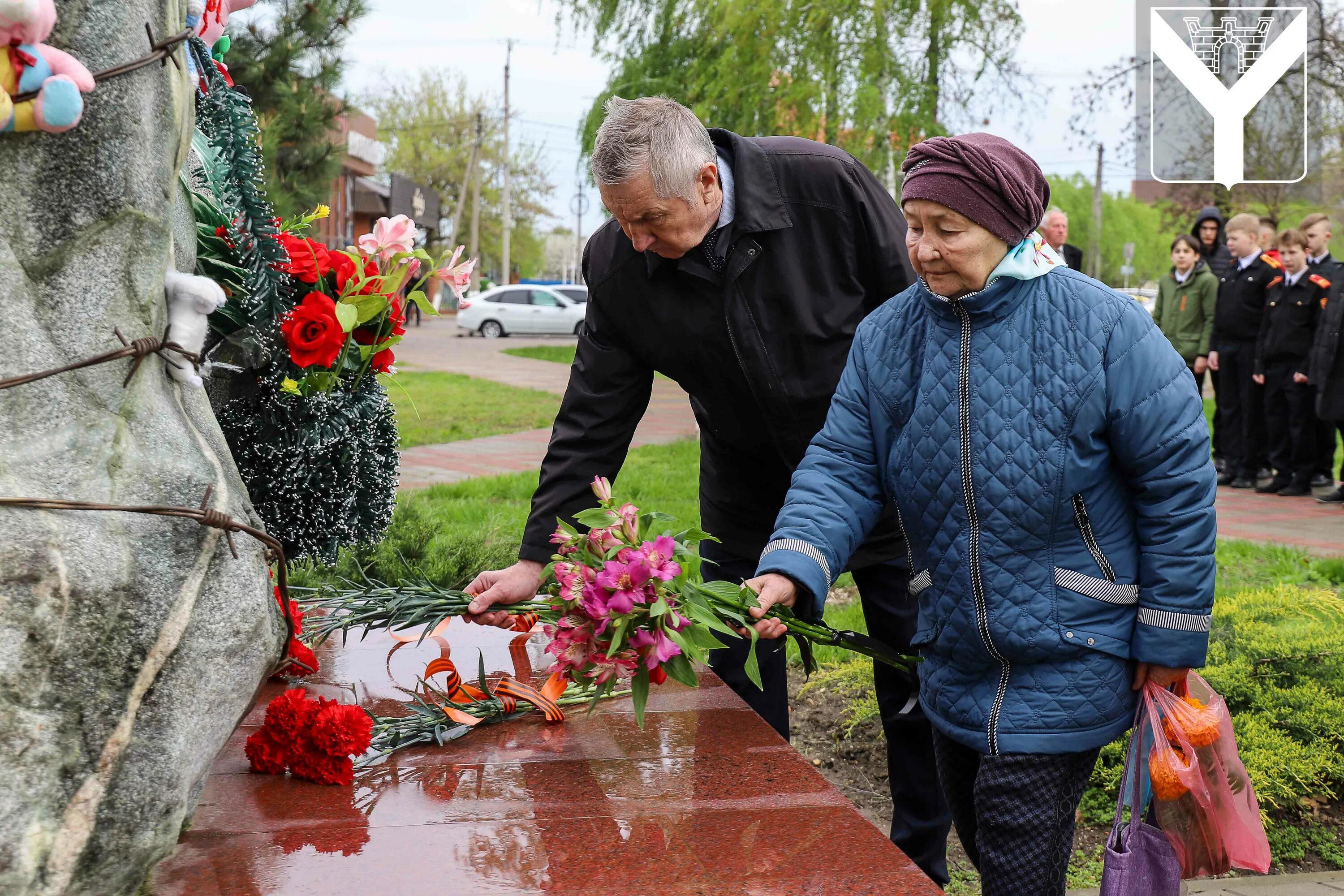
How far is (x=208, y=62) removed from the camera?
215 cm

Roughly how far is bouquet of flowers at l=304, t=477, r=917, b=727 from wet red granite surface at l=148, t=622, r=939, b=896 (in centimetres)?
18

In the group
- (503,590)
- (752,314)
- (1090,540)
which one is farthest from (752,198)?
(1090,540)

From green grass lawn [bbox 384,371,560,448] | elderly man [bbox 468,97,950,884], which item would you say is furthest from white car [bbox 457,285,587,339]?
elderly man [bbox 468,97,950,884]

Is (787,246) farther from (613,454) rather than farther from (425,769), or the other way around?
(425,769)

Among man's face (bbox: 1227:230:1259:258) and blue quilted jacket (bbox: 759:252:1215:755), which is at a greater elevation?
man's face (bbox: 1227:230:1259:258)

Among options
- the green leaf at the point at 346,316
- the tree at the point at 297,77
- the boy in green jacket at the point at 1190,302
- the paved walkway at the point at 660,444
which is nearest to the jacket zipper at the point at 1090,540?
the green leaf at the point at 346,316

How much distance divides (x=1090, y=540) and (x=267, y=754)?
4.93 feet

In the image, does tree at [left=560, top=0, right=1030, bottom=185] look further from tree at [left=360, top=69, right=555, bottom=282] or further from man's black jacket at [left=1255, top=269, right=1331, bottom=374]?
tree at [left=360, top=69, right=555, bottom=282]

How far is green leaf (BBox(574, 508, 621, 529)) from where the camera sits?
221cm

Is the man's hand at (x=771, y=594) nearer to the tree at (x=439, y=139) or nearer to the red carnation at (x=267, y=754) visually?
the red carnation at (x=267, y=754)

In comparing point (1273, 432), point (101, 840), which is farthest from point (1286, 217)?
point (101, 840)

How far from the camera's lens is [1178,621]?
207 cm

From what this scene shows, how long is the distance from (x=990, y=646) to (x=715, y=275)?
42.8 inches

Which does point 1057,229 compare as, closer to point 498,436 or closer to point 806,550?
point 498,436
